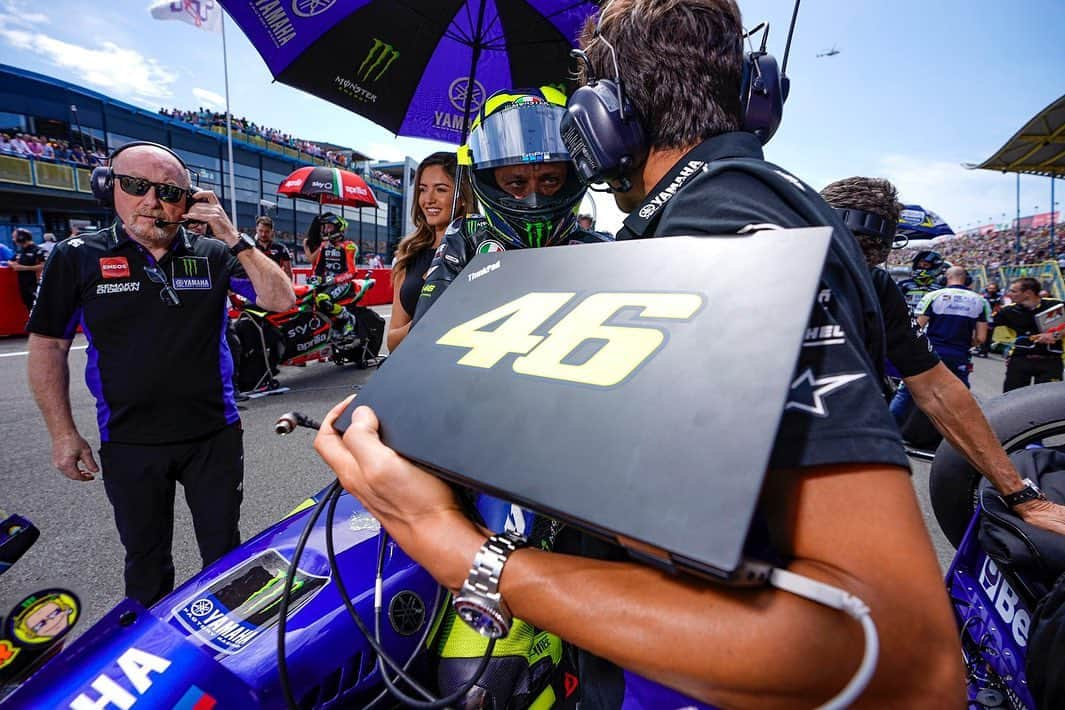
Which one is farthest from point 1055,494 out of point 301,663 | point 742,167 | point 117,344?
point 117,344

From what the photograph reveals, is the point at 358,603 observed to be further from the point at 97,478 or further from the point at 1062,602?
the point at 97,478

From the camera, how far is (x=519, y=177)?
1.85 m

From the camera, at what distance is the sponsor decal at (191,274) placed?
2047mm

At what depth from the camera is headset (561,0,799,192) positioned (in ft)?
2.93

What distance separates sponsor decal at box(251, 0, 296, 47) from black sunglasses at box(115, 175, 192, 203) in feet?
5.55

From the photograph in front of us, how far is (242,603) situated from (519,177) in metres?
1.52

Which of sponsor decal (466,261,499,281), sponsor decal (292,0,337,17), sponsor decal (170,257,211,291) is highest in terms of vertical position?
sponsor decal (292,0,337,17)

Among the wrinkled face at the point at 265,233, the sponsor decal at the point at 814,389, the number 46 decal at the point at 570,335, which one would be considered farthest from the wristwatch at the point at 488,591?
the wrinkled face at the point at 265,233

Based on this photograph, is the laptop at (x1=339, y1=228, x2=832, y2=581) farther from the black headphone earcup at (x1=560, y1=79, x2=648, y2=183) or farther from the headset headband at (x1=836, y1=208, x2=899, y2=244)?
the headset headband at (x1=836, y1=208, x2=899, y2=244)

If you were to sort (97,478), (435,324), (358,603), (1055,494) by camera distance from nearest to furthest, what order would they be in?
(435,324), (358,603), (1055,494), (97,478)

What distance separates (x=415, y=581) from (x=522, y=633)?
288mm

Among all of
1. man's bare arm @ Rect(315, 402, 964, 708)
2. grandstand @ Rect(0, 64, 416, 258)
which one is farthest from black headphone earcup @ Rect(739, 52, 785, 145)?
grandstand @ Rect(0, 64, 416, 258)

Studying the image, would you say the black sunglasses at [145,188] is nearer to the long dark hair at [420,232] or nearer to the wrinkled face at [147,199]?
the wrinkled face at [147,199]

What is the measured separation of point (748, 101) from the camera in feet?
3.10
